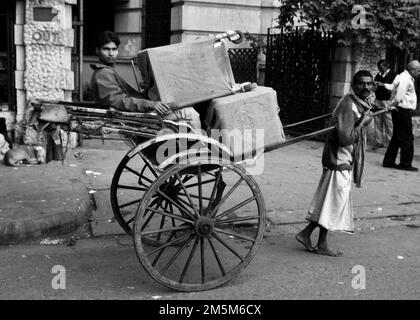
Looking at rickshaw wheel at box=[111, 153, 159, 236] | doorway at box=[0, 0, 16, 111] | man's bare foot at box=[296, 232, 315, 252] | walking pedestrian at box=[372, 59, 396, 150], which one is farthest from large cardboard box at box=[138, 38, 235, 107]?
walking pedestrian at box=[372, 59, 396, 150]

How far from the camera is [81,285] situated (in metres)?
4.52

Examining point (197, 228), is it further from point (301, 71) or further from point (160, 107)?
point (301, 71)

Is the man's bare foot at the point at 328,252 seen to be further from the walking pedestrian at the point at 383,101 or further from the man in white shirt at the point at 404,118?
the walking pedestrian at the point at 383,101

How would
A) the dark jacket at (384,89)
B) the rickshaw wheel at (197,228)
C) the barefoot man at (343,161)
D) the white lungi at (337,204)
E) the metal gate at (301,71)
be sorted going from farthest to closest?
the metal gate at (301,71) → the dark jacket at (384,89) → the white lungi at (337,204) → the barefoot man at (343,161) → the rickshaw wheel at (197,228)

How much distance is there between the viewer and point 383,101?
428 inches

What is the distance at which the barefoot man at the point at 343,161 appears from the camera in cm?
516

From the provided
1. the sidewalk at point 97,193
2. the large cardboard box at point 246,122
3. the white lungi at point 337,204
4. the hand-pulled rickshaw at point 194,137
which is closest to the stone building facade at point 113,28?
the sidewalk at point 97,193

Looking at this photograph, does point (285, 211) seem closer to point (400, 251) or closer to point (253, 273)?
point (400, 251)

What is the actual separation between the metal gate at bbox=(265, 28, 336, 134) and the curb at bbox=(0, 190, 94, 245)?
268 inches

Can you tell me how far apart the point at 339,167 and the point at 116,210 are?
2.17 meters

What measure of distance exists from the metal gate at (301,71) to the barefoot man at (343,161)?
640 centimetres

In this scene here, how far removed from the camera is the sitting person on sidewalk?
14.5 ft

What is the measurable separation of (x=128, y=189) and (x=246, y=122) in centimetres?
254
